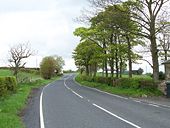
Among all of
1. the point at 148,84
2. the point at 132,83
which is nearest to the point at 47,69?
the point at 132,83

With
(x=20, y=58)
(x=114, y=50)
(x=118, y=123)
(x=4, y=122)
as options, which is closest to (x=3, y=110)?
(x=4, y=122)

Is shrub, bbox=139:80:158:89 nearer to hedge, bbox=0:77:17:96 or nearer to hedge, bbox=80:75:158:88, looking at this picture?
hedge, bbox=80:75:158:88

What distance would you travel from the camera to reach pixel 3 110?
70.9ft

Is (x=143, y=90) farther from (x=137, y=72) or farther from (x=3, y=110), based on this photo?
(x=137, y=72)

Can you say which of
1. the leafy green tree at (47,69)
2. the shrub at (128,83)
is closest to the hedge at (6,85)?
the shrub at (128,83)

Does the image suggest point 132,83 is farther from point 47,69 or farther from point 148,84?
point 47,69

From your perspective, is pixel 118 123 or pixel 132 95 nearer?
pixel 118 123

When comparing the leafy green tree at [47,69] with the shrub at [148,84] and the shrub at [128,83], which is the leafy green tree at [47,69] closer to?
the shrub at [128,83]

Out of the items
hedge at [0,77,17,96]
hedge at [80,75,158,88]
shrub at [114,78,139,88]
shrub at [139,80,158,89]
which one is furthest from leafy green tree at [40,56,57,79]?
shrub at [139,80,158,89]

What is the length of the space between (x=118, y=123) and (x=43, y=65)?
4309 inches

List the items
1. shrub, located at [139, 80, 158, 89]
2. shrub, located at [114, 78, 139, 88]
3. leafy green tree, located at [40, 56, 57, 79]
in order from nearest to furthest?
1. shrub, located at [139, 80, 158, 89]
2. shrub, located at [114, 78, 139, 88]
3. leafy green tree, located at [40, 56, 57, 79]

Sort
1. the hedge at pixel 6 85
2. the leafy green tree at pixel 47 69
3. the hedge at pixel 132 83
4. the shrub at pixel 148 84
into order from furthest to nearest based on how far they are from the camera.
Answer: the leafy green tree at pixel 47 69
the hedge at pixel 132 83
the shrub at pixel 148 84
the hedge at pixel 6 85

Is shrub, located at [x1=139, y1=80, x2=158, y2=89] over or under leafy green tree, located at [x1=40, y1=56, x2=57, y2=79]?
under

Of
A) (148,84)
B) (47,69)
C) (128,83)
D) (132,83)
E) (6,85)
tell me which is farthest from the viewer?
(47,69)
